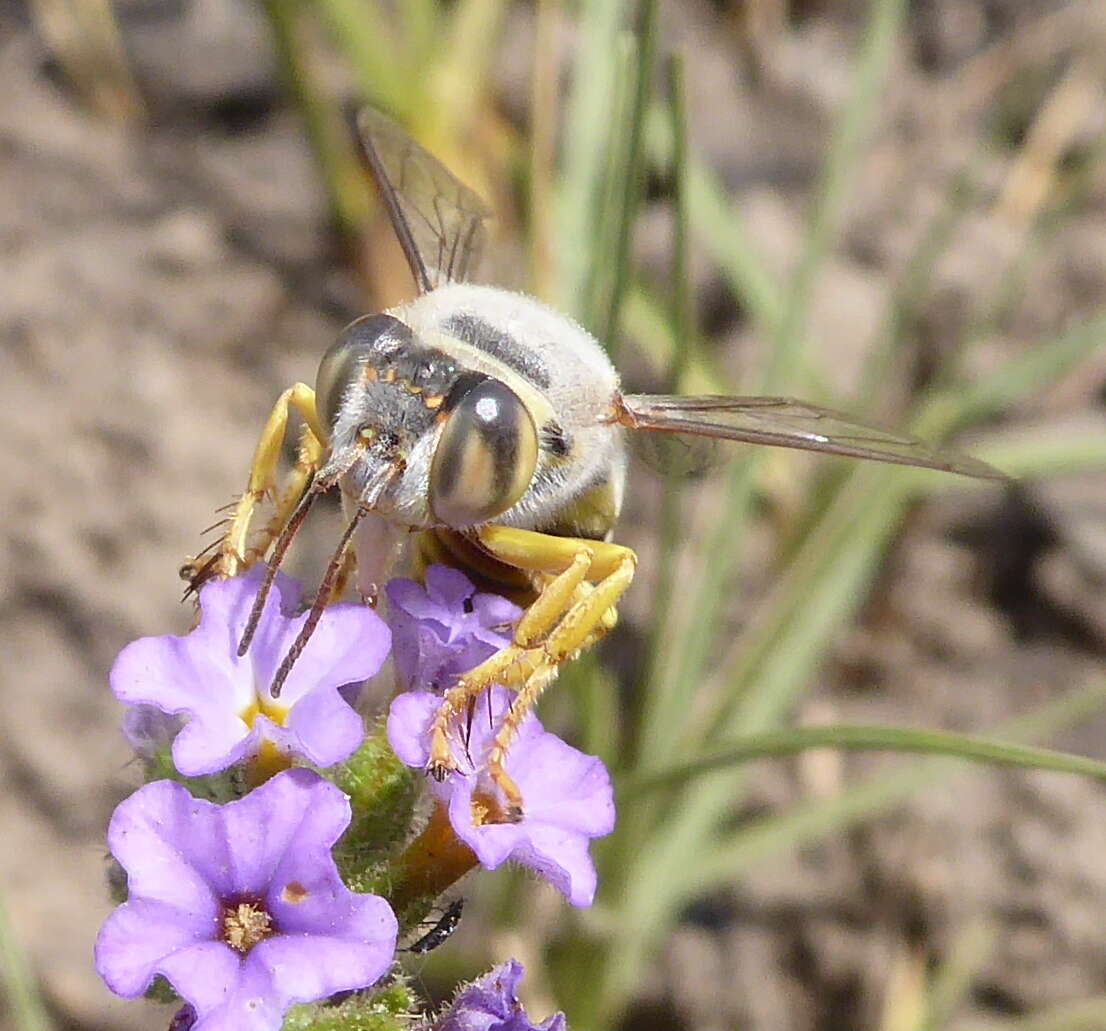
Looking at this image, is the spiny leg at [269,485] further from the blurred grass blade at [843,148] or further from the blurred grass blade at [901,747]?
the blurred grass blade at [843,148]

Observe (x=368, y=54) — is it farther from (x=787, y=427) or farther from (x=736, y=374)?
(x=787, y=427)

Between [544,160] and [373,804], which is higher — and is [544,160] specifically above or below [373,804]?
below

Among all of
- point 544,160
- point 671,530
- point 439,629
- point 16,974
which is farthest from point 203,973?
point 544,160

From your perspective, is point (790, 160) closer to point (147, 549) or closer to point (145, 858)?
point (147, 549)

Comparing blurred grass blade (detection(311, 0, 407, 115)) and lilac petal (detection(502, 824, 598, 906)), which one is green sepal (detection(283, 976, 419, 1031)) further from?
blurred grass blade (detection(311, 0, 407, 115))

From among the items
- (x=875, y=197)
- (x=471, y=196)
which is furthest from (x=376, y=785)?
(x=875, y=197)

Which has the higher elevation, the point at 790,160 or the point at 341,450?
the point at 341,450

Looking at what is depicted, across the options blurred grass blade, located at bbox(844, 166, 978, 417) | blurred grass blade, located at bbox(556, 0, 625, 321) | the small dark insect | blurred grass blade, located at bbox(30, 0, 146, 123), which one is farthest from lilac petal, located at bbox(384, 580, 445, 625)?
blurred grass blade, located at bbox(30, 0, 146, 123)
